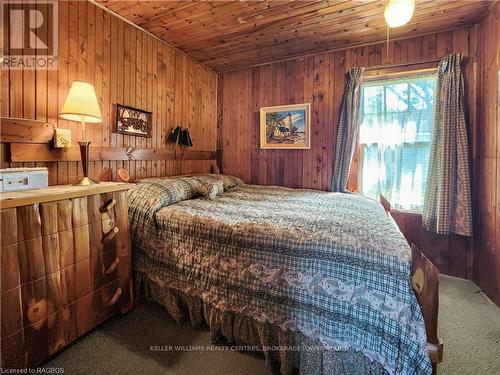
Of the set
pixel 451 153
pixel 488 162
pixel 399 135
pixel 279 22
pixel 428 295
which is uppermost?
pixel 279 22

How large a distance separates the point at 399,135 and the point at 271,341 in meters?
2.39

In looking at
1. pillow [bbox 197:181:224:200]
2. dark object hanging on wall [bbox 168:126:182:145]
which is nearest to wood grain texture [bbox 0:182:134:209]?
pillow [bbox 197:181:224:200]

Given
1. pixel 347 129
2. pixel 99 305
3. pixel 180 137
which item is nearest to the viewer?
pixel 99 305

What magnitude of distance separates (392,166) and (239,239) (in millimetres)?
2078

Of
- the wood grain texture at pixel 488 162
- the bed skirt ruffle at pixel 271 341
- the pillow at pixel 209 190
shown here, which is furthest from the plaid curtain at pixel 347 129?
the bed skirt ruffle at pixel 271 341

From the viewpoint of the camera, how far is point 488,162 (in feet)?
7.06

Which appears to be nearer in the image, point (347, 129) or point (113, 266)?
point (113, 266)

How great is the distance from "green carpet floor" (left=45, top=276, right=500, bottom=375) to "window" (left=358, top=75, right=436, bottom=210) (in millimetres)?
1221

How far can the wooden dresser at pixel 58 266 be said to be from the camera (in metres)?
1.17

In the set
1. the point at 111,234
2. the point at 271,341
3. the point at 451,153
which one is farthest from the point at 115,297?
the point at 451,153

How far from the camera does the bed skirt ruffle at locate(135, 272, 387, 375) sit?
3.93 feet

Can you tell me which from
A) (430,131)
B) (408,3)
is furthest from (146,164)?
(430,131)

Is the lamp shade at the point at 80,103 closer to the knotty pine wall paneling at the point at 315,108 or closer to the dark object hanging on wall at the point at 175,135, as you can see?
the dark object hanging on wall at the point at 175,135

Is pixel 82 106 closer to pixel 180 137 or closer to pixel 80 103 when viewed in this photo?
pixel 80 103
